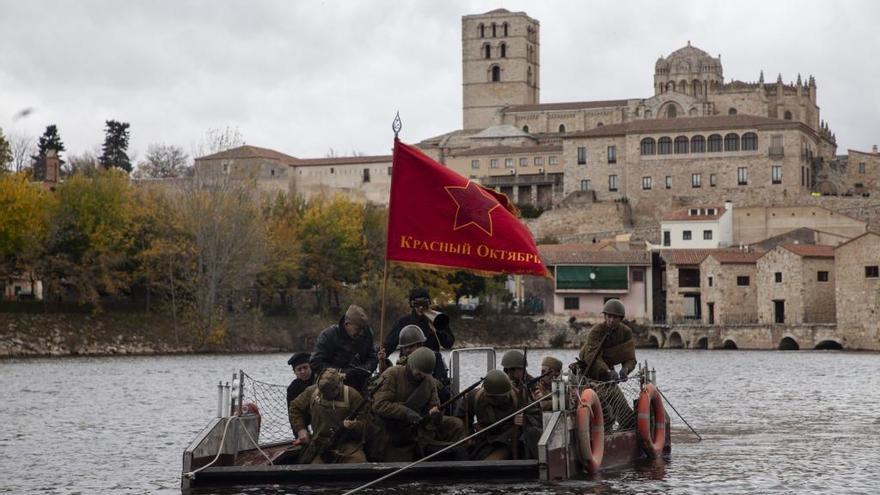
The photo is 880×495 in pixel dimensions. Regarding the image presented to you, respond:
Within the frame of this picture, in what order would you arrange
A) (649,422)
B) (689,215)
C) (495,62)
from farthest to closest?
(495,62), (689,215), (649,422)

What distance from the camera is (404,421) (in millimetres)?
20297

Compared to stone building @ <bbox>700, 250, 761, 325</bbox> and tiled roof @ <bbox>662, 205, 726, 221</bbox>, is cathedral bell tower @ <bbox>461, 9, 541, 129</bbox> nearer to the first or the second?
tiled roof @ <bbox>662, 205, 726, 221</bbox>

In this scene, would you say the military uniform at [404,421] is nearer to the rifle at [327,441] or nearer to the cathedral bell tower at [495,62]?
the rifle at [327,441]

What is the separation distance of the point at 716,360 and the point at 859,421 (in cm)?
4103

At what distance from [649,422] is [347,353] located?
5915 millimetres

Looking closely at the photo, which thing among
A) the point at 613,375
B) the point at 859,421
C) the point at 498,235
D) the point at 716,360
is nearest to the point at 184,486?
the point at 498,235

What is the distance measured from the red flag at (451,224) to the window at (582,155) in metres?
111

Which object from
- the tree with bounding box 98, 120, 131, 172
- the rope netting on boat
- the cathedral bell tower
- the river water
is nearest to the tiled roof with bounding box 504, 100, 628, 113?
the cathedral bell tower

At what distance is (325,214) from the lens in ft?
309

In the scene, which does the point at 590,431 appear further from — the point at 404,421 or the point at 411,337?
the point at 411,337

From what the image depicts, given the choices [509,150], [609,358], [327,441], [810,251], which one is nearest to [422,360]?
[327,441]

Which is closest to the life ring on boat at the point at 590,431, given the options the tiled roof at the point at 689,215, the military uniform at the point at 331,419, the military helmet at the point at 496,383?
the military helmet at the point at 496,383

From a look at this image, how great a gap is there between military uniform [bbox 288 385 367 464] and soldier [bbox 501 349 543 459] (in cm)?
220

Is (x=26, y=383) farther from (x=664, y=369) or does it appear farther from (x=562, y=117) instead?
(x=562, y=117)
